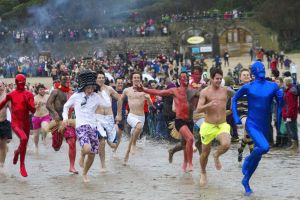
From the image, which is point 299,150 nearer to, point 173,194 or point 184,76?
point 184,76

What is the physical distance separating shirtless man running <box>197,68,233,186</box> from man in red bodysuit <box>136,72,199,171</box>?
4.77 ft

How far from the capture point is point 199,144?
16.0 metres

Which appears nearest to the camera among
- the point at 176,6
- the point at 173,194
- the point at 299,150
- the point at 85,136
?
the point at 173,194

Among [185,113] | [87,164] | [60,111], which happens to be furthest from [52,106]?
[185,113]

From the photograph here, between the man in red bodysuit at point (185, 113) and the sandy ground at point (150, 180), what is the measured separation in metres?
0.29

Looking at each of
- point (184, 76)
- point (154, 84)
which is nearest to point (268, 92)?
point (184, 76)

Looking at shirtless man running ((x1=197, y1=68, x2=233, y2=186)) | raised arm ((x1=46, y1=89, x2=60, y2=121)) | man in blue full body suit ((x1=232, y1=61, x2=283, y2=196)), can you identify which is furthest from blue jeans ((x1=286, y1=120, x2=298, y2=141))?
man in blue full body suit ((x1=232, y1=61, x2=283, y2=196))

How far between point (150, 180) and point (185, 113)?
5.32 feet

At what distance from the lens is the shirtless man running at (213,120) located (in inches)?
537

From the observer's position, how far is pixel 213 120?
13719mm

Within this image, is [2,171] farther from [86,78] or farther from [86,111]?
[86,78]

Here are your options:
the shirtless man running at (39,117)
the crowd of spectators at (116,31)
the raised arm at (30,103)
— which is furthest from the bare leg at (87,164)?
the crowd of spectators at (116,31)

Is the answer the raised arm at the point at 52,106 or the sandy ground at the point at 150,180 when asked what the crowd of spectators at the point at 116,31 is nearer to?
the sandy ground at the point at 150,180

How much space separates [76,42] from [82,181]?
5619 cm
